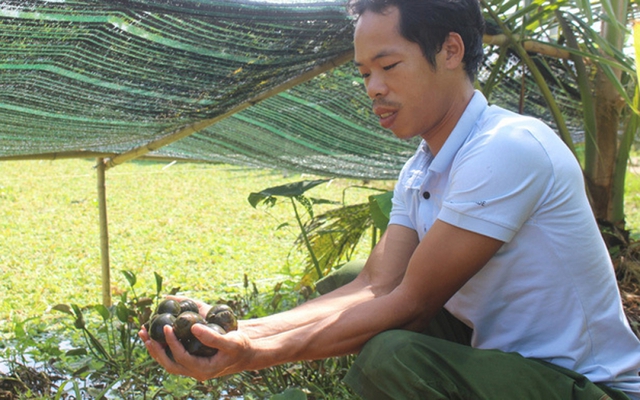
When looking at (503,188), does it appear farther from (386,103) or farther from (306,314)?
(306,314)

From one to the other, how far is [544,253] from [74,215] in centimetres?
551

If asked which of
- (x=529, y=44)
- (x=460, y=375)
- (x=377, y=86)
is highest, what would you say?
(x=529, y=44)

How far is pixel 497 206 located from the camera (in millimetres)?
1420

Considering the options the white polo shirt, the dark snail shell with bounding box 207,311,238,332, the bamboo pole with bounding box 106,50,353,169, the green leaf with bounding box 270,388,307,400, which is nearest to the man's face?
the white polo shirt

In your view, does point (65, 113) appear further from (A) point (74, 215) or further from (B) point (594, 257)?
(A) point (74, 215)

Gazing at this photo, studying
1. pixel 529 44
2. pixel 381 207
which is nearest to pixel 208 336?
pixel 381 207

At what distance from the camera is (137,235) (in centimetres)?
563

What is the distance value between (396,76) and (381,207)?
28.0 inches

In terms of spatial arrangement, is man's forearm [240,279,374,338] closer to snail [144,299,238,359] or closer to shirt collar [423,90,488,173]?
snail [144,299,238,359]

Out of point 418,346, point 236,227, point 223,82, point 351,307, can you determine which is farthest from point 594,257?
point 236,227

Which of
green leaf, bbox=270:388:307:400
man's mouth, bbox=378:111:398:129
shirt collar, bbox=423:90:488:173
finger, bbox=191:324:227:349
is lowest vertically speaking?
green leaf, bbox=270:388:307:400

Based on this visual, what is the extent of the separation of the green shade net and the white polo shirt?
2.94 feet

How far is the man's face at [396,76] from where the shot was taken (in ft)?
5.16

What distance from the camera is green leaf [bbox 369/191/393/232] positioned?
2.23 m
